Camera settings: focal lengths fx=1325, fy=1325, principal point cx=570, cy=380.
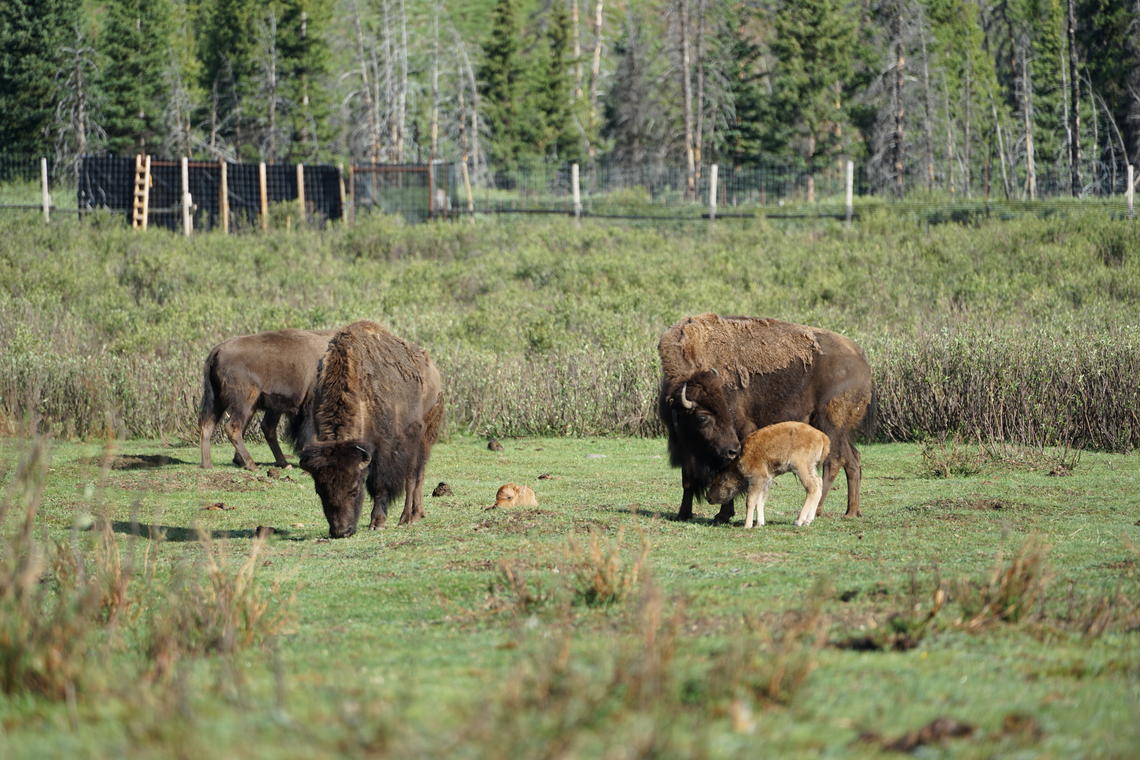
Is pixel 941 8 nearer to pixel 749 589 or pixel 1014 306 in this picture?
pixel 1014 306

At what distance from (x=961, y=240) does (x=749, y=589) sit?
27.7 m

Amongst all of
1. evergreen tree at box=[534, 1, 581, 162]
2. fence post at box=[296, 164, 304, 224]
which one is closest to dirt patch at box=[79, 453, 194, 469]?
fence post at box=[296, 164, 304, 224]

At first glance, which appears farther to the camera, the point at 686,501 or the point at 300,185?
the point at 300,185

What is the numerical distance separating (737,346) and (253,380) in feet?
22.6

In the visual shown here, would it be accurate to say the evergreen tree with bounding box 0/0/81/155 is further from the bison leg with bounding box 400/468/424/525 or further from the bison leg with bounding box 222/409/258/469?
the bison leg with bounding box 400/468/424/525

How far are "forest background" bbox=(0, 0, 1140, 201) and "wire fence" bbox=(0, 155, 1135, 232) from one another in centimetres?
560

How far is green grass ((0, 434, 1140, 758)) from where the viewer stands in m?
4.41

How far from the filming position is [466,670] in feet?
19.4

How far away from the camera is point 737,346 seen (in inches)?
493

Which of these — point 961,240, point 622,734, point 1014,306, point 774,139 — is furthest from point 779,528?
point 774,139

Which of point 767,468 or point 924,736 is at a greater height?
point 924,736

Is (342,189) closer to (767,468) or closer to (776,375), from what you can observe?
(776,375)

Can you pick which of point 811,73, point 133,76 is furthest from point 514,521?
point 133,76

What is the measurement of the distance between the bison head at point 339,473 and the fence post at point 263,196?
97.6 ft
